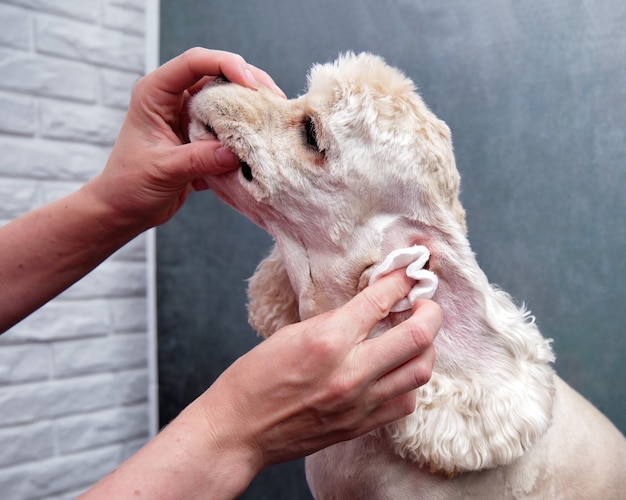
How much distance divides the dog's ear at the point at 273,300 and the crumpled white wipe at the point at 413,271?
0.71 feet

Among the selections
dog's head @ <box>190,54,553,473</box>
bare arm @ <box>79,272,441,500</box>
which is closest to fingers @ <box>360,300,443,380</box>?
bare arm @ <box>79,272,441,500</box>

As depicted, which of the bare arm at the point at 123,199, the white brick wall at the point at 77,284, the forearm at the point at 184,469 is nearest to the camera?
the forearm at the point at 184,469

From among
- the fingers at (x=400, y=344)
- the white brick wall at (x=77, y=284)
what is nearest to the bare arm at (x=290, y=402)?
the fingers at (x=400, y=344)

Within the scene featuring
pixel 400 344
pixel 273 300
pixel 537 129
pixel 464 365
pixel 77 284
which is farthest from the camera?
pixel 77 284

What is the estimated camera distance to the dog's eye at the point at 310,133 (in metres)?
0.69

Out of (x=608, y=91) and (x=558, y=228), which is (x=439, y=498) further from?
(x=608, y=91)

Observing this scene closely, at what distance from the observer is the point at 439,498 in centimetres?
68

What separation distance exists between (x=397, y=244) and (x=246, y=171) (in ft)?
0.69

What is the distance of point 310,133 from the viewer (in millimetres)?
693

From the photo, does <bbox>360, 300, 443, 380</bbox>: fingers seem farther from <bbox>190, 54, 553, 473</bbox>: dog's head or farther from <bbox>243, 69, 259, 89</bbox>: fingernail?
<bbox>243, 69, 259, 89</bbox>: fingernail

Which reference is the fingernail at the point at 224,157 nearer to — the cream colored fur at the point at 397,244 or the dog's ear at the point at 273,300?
the cream colored fur at the point at 397,244

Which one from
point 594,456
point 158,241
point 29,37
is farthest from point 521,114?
point 29,37

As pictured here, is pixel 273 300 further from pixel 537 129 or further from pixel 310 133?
pixel 537 129

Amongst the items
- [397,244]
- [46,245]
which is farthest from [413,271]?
[46,245]
